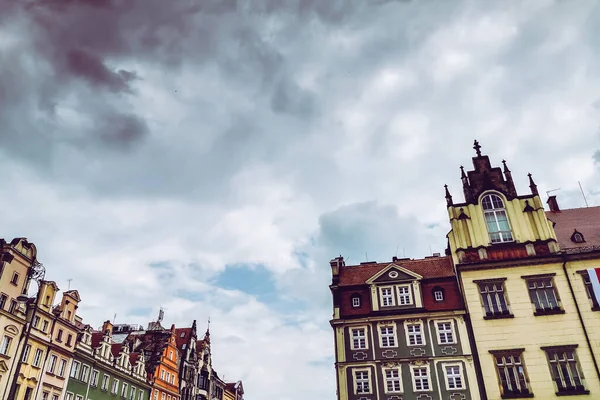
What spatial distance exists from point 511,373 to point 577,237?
1446 cm

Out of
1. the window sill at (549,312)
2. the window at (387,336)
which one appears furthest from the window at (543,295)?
the window at (387,336)

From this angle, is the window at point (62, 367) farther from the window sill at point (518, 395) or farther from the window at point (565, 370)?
the window at point (565, 370)

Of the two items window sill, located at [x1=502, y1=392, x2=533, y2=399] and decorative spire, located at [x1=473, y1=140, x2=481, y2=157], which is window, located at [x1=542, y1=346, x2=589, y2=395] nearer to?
window sill, located at [x1=502, y1=392, x2=533, y2=399]

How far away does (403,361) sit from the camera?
40.3m

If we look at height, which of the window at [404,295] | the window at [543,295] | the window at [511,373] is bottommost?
the window at [511,373]

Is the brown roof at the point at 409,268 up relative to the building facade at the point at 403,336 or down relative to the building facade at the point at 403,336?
up

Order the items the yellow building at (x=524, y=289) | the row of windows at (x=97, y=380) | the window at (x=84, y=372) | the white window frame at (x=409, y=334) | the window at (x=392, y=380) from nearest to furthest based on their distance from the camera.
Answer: the yellow building at (x=524, y=289)
the window at (x=392, y=380)
the white window frame at (x=409, y=334)
the row of windows at (x=97, y=380)
the window at (x=84, y=372)

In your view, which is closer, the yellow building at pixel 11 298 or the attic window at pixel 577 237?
the yellow building at pixel 11 298

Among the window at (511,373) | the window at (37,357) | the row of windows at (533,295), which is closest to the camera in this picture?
the window at (511,373)

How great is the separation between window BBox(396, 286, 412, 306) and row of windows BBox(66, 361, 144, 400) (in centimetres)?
3543

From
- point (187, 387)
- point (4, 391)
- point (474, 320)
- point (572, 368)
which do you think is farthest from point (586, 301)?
point (187, 387)

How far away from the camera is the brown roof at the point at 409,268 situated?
45.2 m

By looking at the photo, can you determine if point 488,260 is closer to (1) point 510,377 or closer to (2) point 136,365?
(1) point 510,377

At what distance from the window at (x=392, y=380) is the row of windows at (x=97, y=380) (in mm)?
33096
